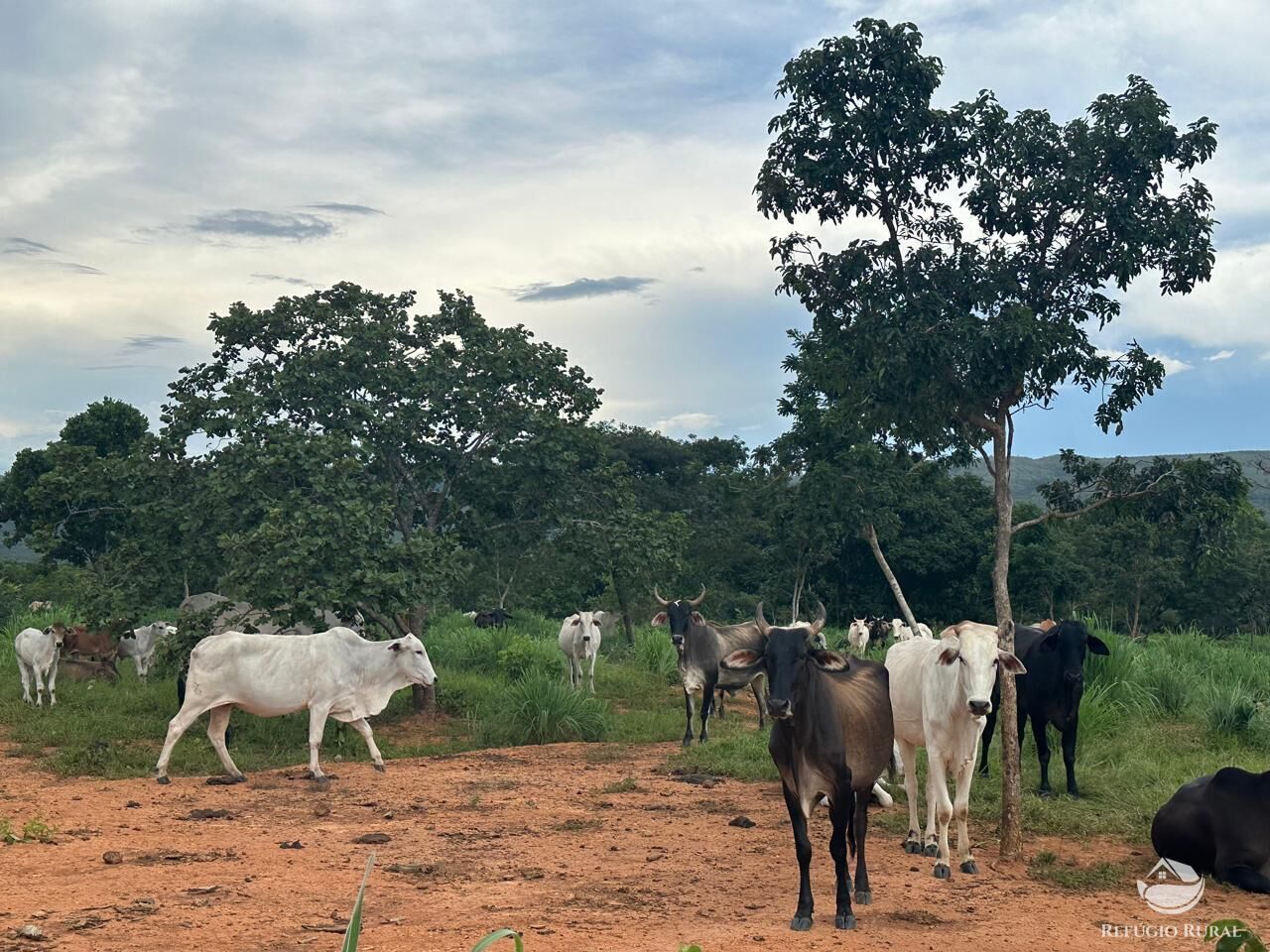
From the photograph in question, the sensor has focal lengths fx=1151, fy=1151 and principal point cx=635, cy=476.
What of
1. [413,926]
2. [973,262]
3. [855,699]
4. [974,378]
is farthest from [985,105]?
[413,926]

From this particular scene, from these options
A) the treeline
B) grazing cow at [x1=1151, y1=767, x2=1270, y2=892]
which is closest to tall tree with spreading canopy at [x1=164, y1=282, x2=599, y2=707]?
the treeline

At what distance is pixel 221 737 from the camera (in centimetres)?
1234

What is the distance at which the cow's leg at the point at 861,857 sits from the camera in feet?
24.2

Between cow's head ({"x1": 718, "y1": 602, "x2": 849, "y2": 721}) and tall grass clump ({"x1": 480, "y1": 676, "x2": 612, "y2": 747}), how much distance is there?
773 centimetres

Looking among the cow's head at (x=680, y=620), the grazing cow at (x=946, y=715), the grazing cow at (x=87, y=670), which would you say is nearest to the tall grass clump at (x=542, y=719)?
the cow's head at (x=680, y=620)

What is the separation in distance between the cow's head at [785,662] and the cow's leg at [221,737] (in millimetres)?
6762

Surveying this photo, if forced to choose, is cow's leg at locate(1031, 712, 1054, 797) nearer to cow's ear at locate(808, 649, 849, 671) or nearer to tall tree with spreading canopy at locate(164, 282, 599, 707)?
cow's ear at locate(808, 649, 849, 671)

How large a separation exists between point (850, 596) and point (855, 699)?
29.7 m

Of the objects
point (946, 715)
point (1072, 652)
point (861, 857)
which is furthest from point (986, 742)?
point (861, 857)

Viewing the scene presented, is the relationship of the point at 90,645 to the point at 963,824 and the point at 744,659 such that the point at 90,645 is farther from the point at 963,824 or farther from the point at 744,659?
the point at 963,824

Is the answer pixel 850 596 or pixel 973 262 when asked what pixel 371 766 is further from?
pixel 850 596

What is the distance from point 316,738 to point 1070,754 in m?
7.53

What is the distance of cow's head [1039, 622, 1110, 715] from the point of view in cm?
1112

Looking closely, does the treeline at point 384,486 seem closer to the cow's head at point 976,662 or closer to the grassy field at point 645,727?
the grassy field at point 645,727
